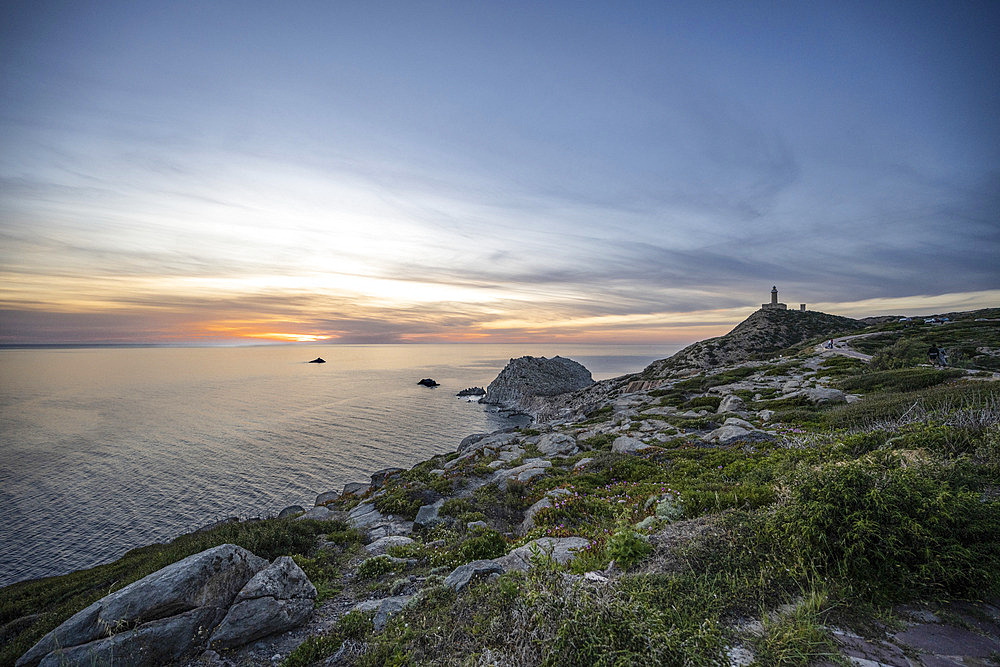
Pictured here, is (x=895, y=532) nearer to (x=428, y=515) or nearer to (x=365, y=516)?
(x=428, y=515)

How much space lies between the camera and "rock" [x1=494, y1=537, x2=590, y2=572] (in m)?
6.30

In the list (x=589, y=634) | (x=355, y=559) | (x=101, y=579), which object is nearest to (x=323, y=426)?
(x=101, y=579)

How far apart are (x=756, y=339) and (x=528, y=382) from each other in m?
46.1

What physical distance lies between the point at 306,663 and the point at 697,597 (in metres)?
5.28

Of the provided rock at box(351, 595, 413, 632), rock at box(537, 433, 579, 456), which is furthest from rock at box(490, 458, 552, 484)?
rock at box(351, 595, 413, 632)

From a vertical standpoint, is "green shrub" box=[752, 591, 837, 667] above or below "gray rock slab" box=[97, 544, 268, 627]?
above

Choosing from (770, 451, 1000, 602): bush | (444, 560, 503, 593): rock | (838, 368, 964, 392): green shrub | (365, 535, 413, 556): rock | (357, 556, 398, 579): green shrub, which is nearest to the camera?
(770, 451, 1000, 602): bush

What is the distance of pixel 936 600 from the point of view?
13.3 feet

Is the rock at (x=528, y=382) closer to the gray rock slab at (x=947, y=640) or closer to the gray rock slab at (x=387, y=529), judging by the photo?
the gray rock slab at (x=387, y=529)

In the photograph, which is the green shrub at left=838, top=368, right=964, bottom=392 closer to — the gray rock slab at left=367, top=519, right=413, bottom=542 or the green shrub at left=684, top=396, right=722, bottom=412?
the green shrub at left=684, top=396, right=722, bottom=412

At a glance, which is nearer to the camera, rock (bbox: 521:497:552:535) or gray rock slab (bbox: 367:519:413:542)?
rock (bbox: 521:497:552:535)

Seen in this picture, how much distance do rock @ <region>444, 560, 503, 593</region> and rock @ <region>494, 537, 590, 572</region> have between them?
21 cm

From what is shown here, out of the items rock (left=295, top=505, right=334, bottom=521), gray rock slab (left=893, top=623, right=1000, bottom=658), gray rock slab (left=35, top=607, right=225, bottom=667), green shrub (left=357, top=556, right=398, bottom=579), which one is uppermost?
gray rock slab (left=893, top=623, right=1000, bottom=658)

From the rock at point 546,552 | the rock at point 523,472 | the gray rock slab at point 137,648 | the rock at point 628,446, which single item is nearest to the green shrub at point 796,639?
the rock at point 546,552
